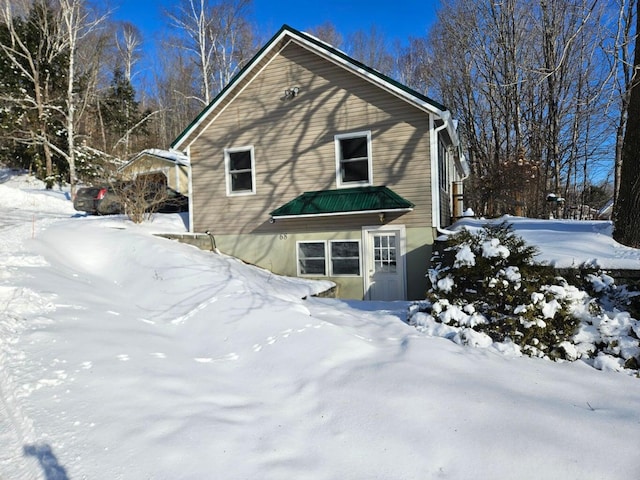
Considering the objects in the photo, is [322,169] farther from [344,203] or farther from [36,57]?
[36,57]

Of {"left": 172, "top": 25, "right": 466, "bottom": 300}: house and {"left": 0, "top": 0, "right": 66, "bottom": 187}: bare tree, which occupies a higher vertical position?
{"left": 0, "top": 0, "right": 66, "bottom": 187}: bare tree

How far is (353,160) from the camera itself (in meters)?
10.5

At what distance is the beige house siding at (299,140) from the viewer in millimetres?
9977

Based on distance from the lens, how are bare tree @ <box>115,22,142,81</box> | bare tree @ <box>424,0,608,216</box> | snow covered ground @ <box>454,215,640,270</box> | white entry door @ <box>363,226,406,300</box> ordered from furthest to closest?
1. bare tree @ <box>115,22,142,81</box>
2. bare tree @ <box>424,0,608,216</box>
3. white entry door @ <box>363,226,406,300</box>
4. snow covered ground @ <box>454,215,640,270</box>

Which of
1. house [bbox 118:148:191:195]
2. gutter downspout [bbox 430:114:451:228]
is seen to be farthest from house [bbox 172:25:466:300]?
house [bbox 118:148:191:195]

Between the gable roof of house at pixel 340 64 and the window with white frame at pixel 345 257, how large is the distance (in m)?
4.01

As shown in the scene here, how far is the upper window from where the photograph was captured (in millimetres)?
10445

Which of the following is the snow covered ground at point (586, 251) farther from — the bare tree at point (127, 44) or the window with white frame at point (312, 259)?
the bare tree at point (127, 44)

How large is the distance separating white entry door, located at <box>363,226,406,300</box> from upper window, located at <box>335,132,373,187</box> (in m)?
1.43

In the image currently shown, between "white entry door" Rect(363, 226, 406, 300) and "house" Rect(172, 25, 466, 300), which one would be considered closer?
"house" Rect(172, 25, 466, 300)

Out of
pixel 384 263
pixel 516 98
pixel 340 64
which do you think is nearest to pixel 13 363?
pixel 384 263

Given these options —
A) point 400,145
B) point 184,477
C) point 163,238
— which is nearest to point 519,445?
point 184,477

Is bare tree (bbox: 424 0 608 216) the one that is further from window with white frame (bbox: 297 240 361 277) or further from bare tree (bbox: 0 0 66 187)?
bare tree (bbox: 0 0 66 187)

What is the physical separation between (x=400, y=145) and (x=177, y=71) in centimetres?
3186
